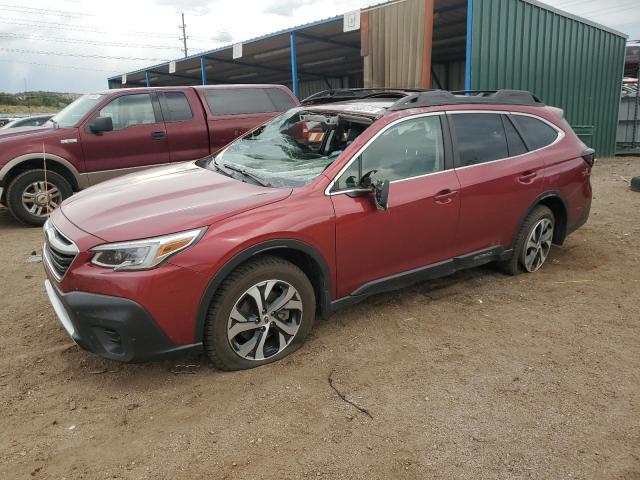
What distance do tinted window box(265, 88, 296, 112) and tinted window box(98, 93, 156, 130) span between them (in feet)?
6.39

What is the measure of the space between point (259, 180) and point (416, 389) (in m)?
1.68

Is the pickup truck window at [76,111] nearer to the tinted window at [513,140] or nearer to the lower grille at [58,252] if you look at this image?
the lower grille at [58,252]

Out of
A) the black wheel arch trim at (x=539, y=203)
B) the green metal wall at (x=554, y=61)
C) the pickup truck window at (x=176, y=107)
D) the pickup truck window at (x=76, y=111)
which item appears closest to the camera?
the black wheel arch trim at (x=539, y=203)

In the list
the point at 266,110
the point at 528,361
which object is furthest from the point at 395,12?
the point at 528,361

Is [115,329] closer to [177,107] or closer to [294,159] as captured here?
[294,159]

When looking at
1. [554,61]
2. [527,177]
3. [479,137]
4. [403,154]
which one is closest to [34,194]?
[403,154]

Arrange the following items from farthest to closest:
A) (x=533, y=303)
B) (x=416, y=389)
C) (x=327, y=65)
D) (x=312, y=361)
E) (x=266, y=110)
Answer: (x=327, y=65), (x=266, y=110), (x=533, y=303), (x=312, y=361), (x=416, y=389)

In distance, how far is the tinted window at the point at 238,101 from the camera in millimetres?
7930

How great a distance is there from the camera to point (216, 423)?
2.65m

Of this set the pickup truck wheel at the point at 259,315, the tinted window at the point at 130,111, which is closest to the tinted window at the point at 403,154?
the pickup truck wheel at the point at 259,315

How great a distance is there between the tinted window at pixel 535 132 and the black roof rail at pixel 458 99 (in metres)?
0.17

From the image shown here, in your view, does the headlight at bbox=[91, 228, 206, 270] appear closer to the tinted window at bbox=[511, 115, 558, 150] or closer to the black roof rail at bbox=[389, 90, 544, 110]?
the black roof rail at bbox=[389, 90, 544, 110]

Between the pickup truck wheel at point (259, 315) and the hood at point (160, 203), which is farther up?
the hood at point (160, 203)

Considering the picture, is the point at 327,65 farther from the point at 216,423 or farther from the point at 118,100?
the point at 216,423
